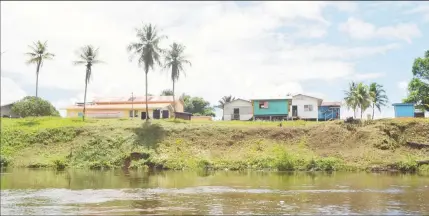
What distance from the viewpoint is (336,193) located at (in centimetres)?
3170

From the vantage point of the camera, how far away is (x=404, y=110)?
255ft

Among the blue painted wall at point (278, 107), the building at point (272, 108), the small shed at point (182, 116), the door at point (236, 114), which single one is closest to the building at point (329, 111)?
the building at point (272, 108)

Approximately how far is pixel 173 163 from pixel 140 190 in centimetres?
2380

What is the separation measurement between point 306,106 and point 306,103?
0.51 m

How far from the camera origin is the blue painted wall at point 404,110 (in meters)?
77.3

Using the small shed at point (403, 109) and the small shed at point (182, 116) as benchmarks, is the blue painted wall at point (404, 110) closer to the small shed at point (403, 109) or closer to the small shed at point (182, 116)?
the small shed at point (403, 109)

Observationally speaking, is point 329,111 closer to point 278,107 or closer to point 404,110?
point 278,107

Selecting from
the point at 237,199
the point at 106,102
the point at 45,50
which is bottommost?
the point at 237,199

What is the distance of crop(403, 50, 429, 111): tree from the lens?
79.8 meters

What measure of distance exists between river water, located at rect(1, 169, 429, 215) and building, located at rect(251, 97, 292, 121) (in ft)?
133

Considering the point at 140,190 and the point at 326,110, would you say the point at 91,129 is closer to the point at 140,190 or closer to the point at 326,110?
the point at 140,190

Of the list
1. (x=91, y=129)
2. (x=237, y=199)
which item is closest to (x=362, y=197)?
(x=237, y=199)

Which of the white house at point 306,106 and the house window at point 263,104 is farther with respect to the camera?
the white house at point 306,106

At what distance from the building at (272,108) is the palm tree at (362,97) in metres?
18.4
